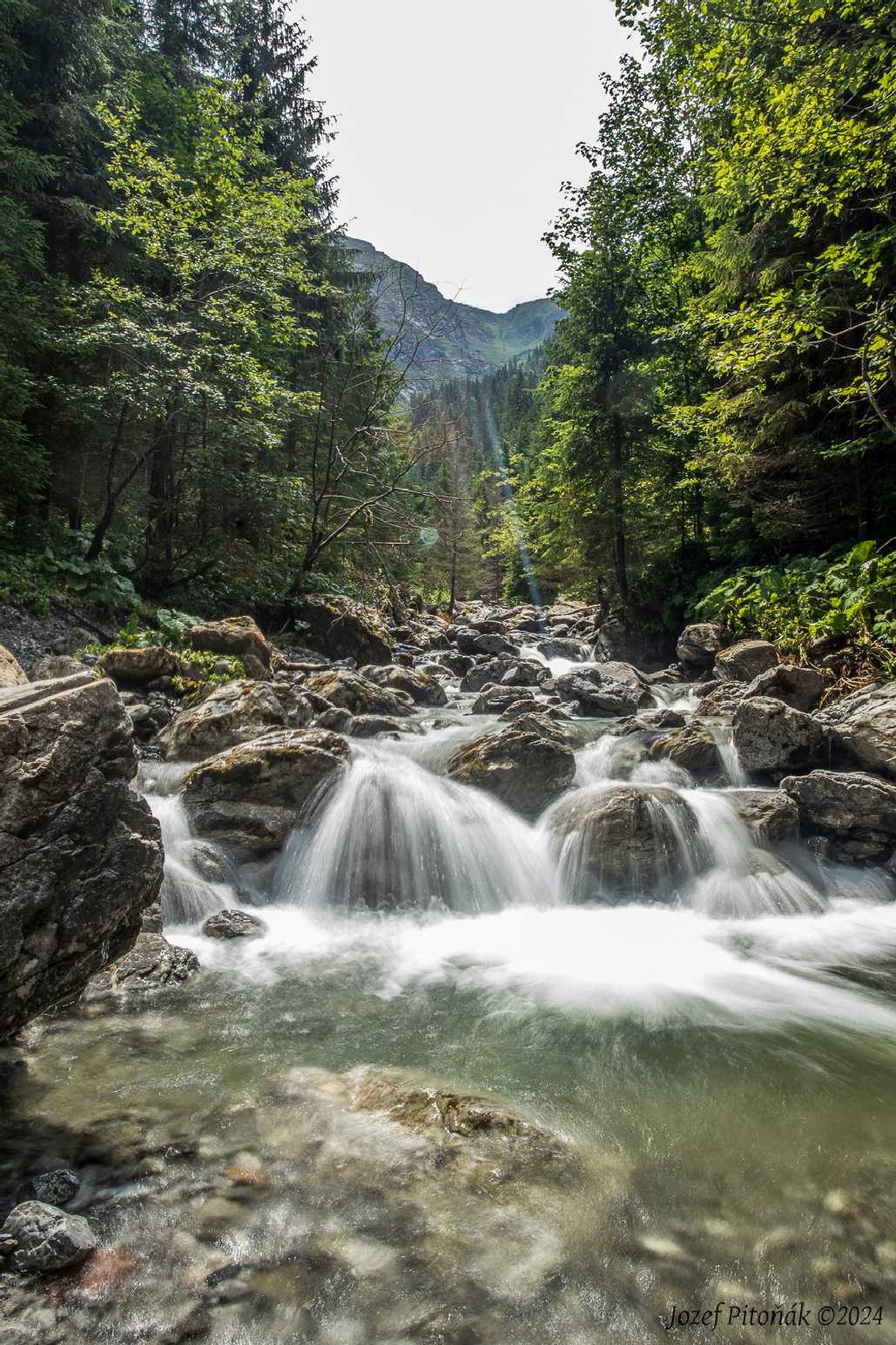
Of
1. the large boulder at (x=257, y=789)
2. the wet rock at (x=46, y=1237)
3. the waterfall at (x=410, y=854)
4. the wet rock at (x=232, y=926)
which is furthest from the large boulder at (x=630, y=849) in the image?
the wet rock at (x=46, y=1237)

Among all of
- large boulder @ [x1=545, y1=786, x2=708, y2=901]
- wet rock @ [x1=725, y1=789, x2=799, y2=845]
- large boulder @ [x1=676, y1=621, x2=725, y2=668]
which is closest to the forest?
large boulder @ [x1=676, y1=621, x2=725, y2=668]

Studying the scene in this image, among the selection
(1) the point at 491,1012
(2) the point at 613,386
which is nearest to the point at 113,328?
(1) the point at 491,1012

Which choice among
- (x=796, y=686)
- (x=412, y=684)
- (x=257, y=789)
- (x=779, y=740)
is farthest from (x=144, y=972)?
(x=796, y=686)

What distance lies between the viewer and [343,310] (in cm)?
1864

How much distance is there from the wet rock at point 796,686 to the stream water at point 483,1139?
3.96 m

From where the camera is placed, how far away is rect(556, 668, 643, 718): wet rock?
12266 millimetres

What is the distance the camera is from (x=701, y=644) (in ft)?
48.8

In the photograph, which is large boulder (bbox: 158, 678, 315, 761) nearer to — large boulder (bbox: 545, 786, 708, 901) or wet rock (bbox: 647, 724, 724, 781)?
large boulder (bbox: 545, 786, 708, 901)

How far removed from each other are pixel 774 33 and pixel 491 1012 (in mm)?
13850

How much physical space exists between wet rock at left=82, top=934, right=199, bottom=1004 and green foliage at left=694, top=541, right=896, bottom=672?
10000 millimetres

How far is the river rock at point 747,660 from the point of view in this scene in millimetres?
11789

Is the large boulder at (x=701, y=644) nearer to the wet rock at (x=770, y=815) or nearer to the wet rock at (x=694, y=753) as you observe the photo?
the wet rock at (x=694, y=753)

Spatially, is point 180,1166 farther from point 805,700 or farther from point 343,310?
point 343,310

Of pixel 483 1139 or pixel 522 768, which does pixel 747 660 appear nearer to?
pixel 522 768
